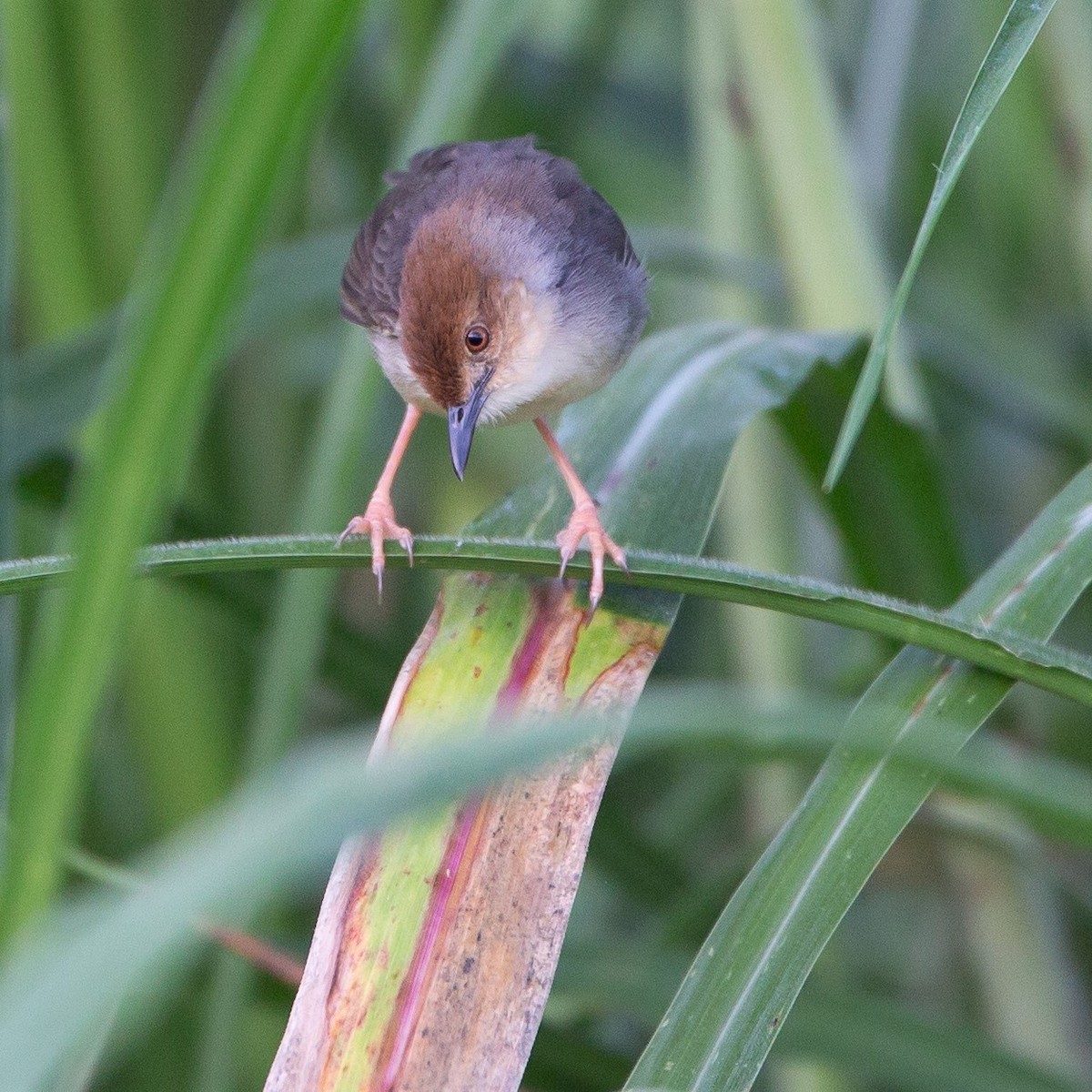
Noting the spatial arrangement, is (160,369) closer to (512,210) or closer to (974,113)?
(974,113)

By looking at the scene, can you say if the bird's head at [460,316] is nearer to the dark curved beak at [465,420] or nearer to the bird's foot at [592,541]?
the dark curved beak at [465,420]

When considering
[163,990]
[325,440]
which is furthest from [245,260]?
[325,440]

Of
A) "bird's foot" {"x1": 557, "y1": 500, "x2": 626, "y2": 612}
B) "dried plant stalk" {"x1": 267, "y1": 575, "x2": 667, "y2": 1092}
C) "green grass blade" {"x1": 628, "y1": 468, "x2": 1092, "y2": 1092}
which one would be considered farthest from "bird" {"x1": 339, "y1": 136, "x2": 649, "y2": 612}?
"green grass blade" {"x1": 628, "y1": 468, "x2": 1092, "y2": 1092}

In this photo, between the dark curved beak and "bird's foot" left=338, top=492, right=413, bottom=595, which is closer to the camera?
"bird's foot" left=338, top=492, right=413, bottom=595

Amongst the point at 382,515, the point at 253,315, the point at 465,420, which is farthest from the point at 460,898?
the point at 253,315

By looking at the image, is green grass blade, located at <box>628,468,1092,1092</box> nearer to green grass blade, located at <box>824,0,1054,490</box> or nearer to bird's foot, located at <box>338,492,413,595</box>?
green grass blade, located at <box>824,0,1054,490</box>
